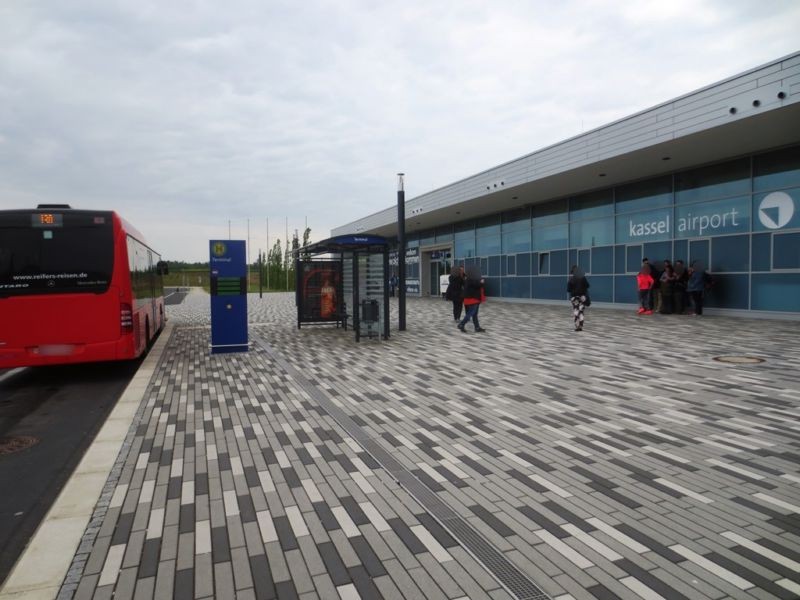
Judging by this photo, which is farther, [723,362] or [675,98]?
[675,98]

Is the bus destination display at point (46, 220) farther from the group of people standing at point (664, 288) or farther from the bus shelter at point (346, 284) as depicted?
the group of people standing at point (664, 288)

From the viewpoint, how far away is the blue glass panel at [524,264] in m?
26.7

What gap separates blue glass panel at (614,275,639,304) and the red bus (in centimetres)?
1758

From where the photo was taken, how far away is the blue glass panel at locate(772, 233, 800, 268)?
15.4 meters

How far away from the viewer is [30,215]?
8.49 m

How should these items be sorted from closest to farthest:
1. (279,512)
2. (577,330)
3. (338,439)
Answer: (279,512)
(338,439)
(577,330)

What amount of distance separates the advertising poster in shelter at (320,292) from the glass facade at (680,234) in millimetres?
11538

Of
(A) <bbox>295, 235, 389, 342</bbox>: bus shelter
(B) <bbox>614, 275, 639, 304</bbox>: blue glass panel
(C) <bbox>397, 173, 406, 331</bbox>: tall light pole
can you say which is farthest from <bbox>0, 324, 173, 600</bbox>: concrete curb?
(B) <bbox>614, 275, 639, 304</bbox>: blue glass panel

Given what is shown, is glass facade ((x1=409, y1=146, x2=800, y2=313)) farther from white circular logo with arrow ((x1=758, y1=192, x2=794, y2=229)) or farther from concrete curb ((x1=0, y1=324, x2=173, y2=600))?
concrete curb ((x1=0, y1=324, x2=173, y2=600))

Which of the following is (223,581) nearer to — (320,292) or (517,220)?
(320,292)

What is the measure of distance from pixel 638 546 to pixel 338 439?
2.89m

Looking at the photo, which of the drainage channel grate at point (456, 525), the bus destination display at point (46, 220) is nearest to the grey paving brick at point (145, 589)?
the drainage channel grate at point (456, 525)

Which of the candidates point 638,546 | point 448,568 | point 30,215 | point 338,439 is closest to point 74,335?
point 30,215

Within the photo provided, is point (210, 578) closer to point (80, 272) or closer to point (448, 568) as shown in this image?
point (448, 568)
